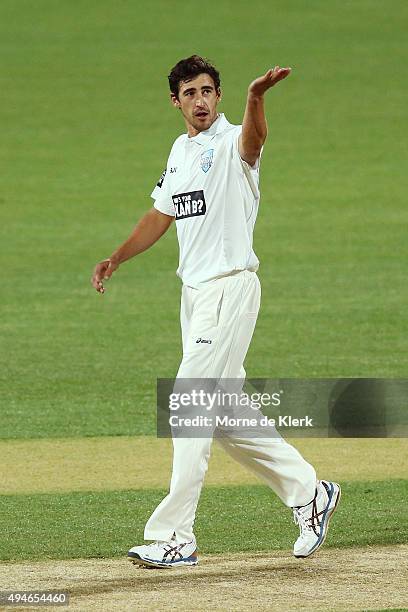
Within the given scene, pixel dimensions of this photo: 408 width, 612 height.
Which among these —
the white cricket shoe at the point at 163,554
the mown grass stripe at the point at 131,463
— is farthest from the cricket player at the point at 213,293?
the mown grass stripe at the point at 131,463

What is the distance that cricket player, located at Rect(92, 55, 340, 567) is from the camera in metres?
5.74

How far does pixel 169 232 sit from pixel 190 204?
40.0ft

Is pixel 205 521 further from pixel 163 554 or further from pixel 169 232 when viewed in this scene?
pixel 169 232

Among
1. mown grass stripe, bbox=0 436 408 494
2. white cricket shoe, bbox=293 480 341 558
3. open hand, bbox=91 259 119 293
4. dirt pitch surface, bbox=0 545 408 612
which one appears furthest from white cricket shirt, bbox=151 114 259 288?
mown grass stripe, bbox=0 436 408 494

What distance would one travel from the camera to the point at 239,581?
566 cm

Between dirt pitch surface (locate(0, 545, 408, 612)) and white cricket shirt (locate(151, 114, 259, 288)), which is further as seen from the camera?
white cricket shirt (locate(151, 114, 259, 288))

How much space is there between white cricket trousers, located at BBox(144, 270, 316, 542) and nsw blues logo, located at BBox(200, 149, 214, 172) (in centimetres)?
46

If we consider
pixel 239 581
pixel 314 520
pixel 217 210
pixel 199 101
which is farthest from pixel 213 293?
pixel 239 581

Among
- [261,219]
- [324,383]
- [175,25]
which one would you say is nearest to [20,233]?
[261,219]

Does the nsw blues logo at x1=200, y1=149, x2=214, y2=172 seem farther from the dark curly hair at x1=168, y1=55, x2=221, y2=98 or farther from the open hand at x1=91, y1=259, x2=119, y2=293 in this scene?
the open hand at x1=91, y1=259, x2=119, y2=293

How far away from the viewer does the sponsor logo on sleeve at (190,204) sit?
5.88m

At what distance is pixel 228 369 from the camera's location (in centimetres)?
588

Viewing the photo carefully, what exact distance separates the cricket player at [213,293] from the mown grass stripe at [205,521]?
46cm

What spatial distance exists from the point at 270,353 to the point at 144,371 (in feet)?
3.98
